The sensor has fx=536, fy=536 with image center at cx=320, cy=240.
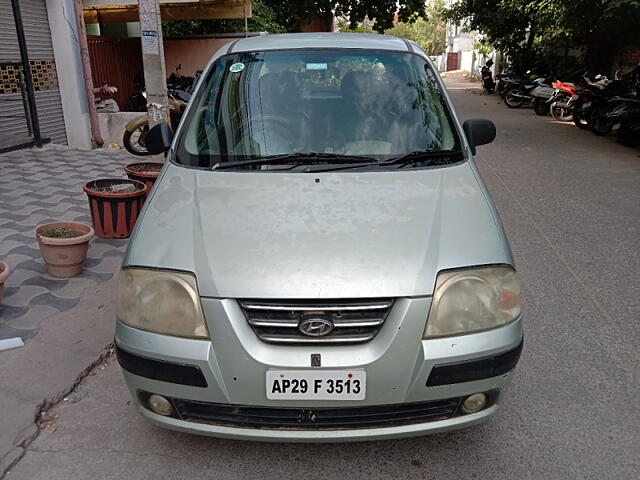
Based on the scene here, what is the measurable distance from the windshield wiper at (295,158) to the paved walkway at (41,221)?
1730 millimetres

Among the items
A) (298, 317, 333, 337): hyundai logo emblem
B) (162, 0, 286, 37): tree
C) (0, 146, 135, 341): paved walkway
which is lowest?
(0, 146, 135, 341): paved walkway

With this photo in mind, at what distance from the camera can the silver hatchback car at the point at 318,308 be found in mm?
1932

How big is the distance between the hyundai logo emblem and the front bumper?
61 mm

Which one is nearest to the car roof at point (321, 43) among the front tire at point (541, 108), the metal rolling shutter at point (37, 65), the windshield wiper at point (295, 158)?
the windshield wiper at point (295, 158)

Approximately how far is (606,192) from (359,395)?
20.0 feet

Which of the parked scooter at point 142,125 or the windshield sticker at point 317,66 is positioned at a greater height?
the windshield sticker at point 317,66

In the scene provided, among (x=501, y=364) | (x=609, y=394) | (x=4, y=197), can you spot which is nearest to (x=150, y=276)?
(x=501, y=364)

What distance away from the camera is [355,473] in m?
2.28

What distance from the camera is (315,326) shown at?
193 centimetres

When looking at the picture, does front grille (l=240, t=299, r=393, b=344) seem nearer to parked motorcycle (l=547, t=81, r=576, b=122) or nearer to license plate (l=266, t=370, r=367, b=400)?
license plate (l=266, t=370, r=367, b=400)

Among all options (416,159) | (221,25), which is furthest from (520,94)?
(416,159)

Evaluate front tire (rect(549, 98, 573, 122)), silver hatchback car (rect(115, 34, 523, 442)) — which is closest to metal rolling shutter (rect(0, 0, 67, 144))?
silver hatchback car (rect(115, 34, 523, 442))

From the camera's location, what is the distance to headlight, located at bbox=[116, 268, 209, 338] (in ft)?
6.50

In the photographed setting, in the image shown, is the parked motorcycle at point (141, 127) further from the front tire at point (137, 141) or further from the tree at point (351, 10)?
the tree at point (351, 10)
